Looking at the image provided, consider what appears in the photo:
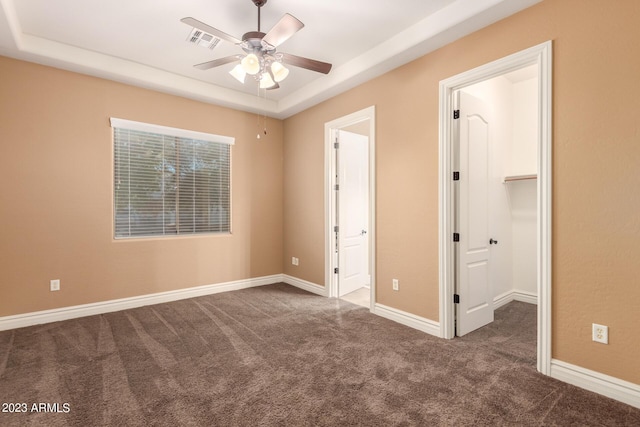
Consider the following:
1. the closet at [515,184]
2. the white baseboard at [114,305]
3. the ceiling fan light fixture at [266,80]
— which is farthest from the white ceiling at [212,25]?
the white baseboard at [114,305]

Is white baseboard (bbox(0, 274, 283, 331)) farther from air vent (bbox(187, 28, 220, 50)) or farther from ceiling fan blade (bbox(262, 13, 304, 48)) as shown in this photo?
ceiling fan blade (bbox(262, 13, 304, 48))

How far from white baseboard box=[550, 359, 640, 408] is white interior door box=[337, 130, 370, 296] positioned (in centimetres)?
272

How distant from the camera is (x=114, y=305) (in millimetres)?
3840

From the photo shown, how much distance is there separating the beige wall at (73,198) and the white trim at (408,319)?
97.3 inches

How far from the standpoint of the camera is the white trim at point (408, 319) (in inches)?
123

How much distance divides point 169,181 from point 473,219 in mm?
3843

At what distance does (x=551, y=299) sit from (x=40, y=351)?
4.25 metres

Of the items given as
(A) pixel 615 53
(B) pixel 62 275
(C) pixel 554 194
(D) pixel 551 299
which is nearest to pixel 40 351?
(B) pixel 62 275

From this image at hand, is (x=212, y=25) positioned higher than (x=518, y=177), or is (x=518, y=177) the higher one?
(x=212, y=25)

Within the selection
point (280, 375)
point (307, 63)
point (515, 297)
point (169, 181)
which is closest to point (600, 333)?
point (280, 375)

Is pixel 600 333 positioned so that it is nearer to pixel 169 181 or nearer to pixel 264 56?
pixel 264 56

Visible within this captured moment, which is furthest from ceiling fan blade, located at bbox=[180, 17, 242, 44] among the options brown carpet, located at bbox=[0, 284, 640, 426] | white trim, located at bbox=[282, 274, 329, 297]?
white trim, located at bbox=[282, 274, 329, 297]

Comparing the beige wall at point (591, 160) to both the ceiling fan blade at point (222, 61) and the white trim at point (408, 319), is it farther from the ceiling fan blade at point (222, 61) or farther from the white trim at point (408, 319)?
the ceiling fan blade at point (222, 61)

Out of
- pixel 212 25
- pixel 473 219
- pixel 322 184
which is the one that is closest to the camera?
pixel 212 25
